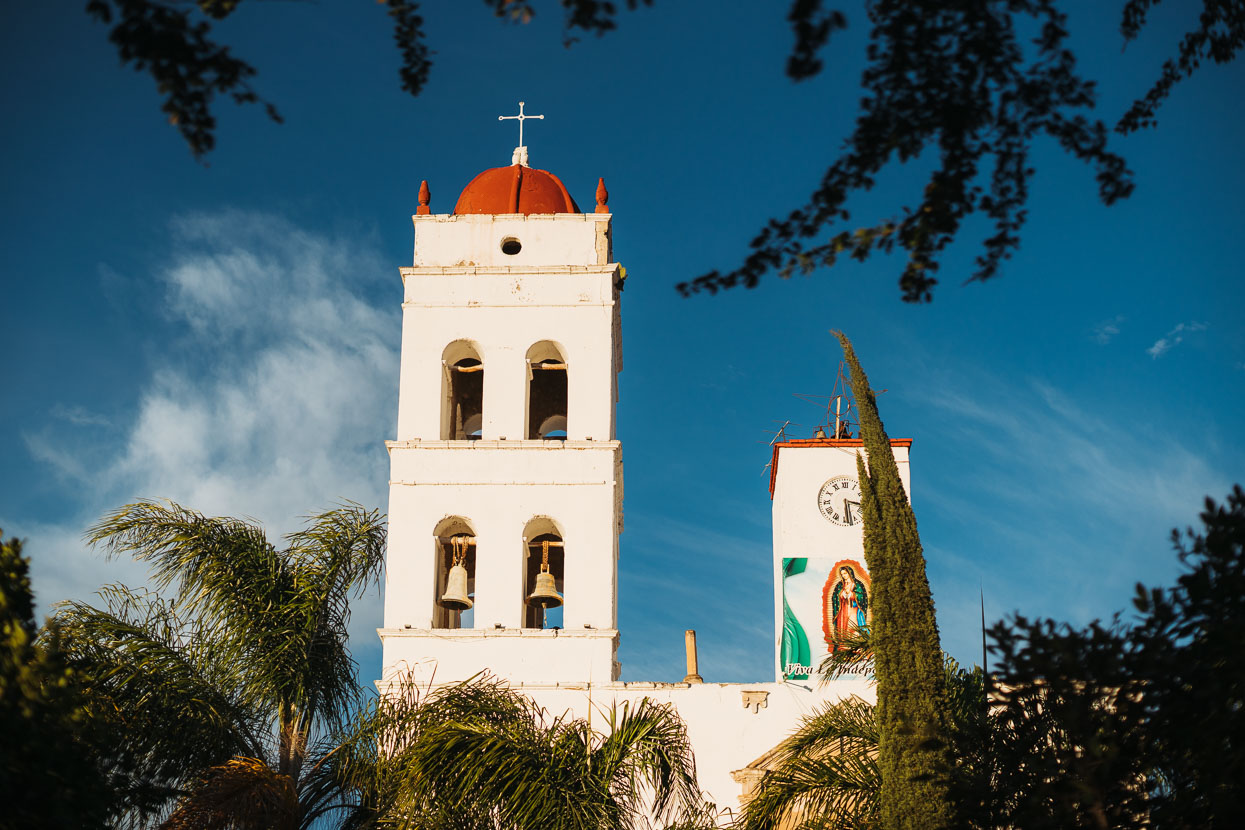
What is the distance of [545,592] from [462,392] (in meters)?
4.03

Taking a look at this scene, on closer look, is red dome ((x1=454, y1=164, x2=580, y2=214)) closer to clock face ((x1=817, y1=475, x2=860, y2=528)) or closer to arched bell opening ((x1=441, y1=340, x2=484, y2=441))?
arched bell opening ((x1=441, y1=340, x2=484, y2=441))

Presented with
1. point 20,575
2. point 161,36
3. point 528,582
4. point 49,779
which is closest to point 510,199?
point 528,582

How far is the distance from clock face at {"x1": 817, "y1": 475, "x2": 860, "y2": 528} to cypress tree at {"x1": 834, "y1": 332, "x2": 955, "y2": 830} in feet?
23.2

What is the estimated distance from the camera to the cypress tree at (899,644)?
46.6 feet

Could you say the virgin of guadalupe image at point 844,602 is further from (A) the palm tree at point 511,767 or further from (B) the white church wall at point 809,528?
(A) the palm tree at point 511,767

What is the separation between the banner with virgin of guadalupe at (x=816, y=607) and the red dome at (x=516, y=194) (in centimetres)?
677

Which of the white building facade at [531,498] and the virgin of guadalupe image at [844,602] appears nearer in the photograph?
the white building facade at [531,498]

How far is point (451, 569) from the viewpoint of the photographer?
2020 cm

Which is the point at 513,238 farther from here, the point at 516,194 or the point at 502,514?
the point at 502,514

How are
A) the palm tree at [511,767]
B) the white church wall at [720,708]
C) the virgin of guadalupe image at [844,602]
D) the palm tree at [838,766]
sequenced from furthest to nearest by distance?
the virgin of guadalupe image at [844,602] → the white church wall at [720,708] → the palm tree at [511,767] → the palm tree at [838,766]

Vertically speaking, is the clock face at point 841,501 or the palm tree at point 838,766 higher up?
the clock face at point 841,501

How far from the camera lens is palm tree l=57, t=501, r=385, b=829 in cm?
1498

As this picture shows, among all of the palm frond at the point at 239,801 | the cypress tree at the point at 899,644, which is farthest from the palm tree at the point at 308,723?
the cypress tree at the point at 899,644

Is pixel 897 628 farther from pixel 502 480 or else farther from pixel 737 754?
pixel 502 480
